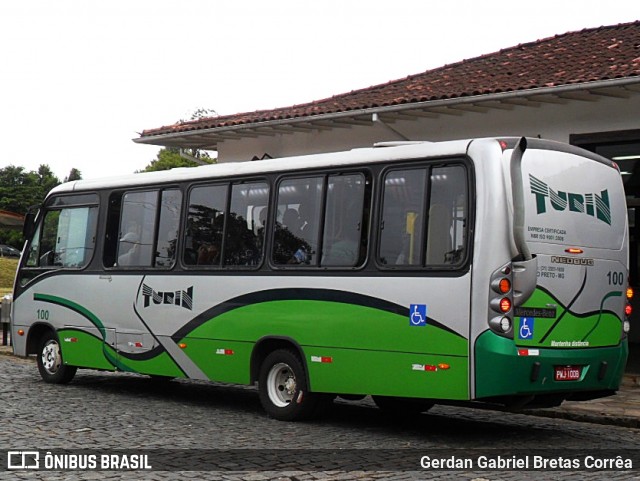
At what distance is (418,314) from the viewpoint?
9.96m

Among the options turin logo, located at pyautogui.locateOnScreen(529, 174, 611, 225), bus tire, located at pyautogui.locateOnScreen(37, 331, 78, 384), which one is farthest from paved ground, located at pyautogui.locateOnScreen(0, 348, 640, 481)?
turin logo, located at pyautogui.locateOnScreen(529, 174, 611, 225)

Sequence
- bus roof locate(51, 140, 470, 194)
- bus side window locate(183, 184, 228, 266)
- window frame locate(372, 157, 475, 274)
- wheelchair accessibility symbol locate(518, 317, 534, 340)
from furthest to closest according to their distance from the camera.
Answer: bus side window locate(183, 184, 228, 266)
bus roof locate(51, 140, 470, 194)
window frame locate(372, 157, 475, 274)
wheelchair accessibility symbol locate(518, 317, 534, 340)

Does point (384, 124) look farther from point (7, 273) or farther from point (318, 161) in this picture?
point (7, 273)

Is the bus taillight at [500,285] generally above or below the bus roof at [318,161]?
below

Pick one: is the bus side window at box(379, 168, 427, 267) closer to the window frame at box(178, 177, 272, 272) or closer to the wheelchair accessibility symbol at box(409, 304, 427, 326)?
the wheelchair accessibility symbol at box(409, 304, 427, 326)

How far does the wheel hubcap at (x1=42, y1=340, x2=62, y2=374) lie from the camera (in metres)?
14.9

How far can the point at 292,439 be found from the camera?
392 inches

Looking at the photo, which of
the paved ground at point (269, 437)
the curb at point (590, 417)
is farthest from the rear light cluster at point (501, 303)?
the curb at point (590, 417)

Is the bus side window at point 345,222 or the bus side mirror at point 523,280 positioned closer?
the bus side mirror at point 523,280

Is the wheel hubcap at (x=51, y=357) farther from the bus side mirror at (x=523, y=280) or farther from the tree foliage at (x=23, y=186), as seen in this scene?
the tree foliage at (x=23, y=186)

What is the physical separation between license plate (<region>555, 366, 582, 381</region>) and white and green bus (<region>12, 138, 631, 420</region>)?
0.07 feet

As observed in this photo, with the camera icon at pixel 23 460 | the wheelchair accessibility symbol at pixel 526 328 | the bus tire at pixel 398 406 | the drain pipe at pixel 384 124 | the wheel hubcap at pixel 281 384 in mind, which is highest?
the drain pipe at pixel 384 124

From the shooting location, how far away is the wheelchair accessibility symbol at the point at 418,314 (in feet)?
32.5

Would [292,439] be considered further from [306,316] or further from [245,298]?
[245,298]
